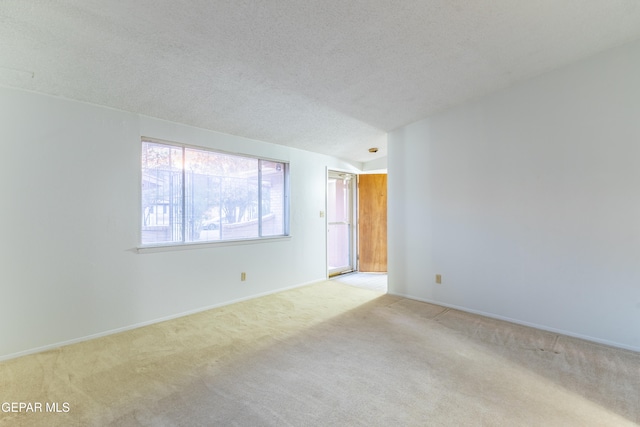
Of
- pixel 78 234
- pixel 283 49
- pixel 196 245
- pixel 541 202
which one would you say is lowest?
pixel 196 245

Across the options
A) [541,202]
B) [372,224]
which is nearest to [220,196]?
[372,224]

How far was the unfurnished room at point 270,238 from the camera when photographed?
6.45ft

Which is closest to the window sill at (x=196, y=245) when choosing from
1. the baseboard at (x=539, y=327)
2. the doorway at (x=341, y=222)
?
the doorway at (x=341, y=222)

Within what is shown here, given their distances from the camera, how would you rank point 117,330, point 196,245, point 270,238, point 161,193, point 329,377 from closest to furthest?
point 329,377 → point 117,330 → point 161,193 → point 196,245 → point 270,238

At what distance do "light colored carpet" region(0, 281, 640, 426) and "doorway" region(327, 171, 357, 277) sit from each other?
8.55 feet

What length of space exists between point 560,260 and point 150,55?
14.1ft

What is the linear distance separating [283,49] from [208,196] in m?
2.10

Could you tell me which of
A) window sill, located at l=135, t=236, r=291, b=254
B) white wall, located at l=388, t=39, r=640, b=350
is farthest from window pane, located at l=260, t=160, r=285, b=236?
white wall, located at l=388, t=39, r=640, b=350

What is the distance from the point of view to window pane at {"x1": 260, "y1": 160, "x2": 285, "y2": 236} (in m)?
4.44

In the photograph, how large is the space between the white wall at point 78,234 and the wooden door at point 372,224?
3.22 meters

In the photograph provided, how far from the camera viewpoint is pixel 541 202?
10.4 feet

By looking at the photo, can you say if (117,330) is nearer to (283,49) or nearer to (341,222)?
(283,49)

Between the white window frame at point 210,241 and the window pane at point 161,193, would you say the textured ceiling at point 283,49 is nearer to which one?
the white window frame at point 210,241

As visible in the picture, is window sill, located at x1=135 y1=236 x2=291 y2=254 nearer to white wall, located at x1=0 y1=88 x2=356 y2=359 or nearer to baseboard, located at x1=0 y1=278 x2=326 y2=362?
white wall, located at x1=0 y1=88 x2=356 y2=359
